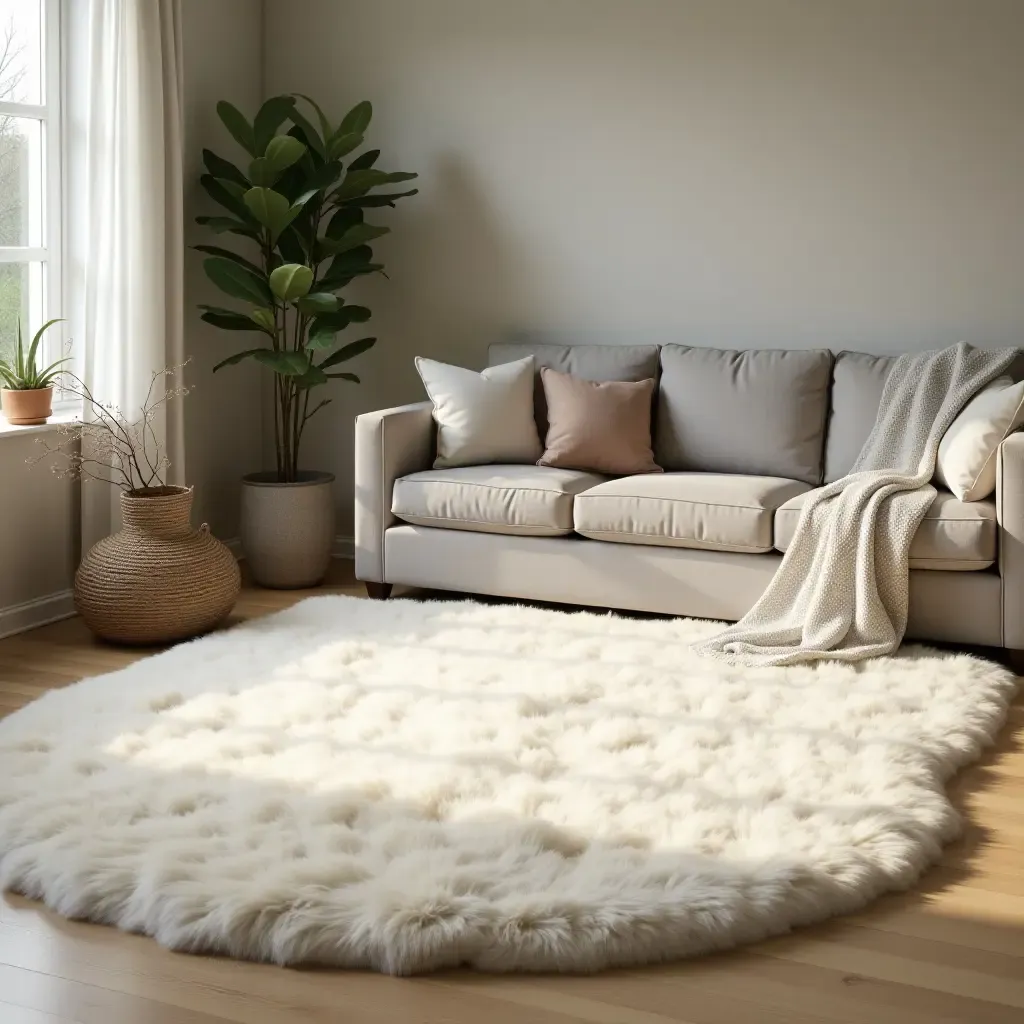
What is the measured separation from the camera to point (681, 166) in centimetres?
512

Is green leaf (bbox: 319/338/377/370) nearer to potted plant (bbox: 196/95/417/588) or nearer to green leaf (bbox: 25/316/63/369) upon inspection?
potted plant (bbox: 196/95/417/588)

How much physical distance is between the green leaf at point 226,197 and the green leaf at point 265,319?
1.12ft

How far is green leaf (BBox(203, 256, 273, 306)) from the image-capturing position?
4.93 meters

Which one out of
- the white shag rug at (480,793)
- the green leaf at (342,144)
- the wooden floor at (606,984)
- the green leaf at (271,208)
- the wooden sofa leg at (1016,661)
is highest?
the green leaf at (342,144)

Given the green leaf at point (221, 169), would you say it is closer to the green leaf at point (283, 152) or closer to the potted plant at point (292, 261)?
the potted plant at point (292, 261)

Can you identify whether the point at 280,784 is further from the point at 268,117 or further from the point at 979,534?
the point at 268,117

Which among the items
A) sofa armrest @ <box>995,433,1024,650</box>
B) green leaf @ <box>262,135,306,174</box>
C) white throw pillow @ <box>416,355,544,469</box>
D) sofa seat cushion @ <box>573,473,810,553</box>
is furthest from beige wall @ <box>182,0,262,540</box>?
sofa armrest @ <box>995,433,1024,650</box>

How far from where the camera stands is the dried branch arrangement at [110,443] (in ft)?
14.9

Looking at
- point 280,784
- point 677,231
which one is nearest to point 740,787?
point 280,784

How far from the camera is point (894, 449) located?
4426 millimetres

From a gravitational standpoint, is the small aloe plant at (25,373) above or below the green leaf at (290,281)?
below

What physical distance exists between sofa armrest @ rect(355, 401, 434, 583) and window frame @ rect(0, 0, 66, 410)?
43.3 inches

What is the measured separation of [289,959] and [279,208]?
3262 millimetres

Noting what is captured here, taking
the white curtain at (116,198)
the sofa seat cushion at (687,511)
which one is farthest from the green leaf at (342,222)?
the sofa seat cushion at (687,511)
